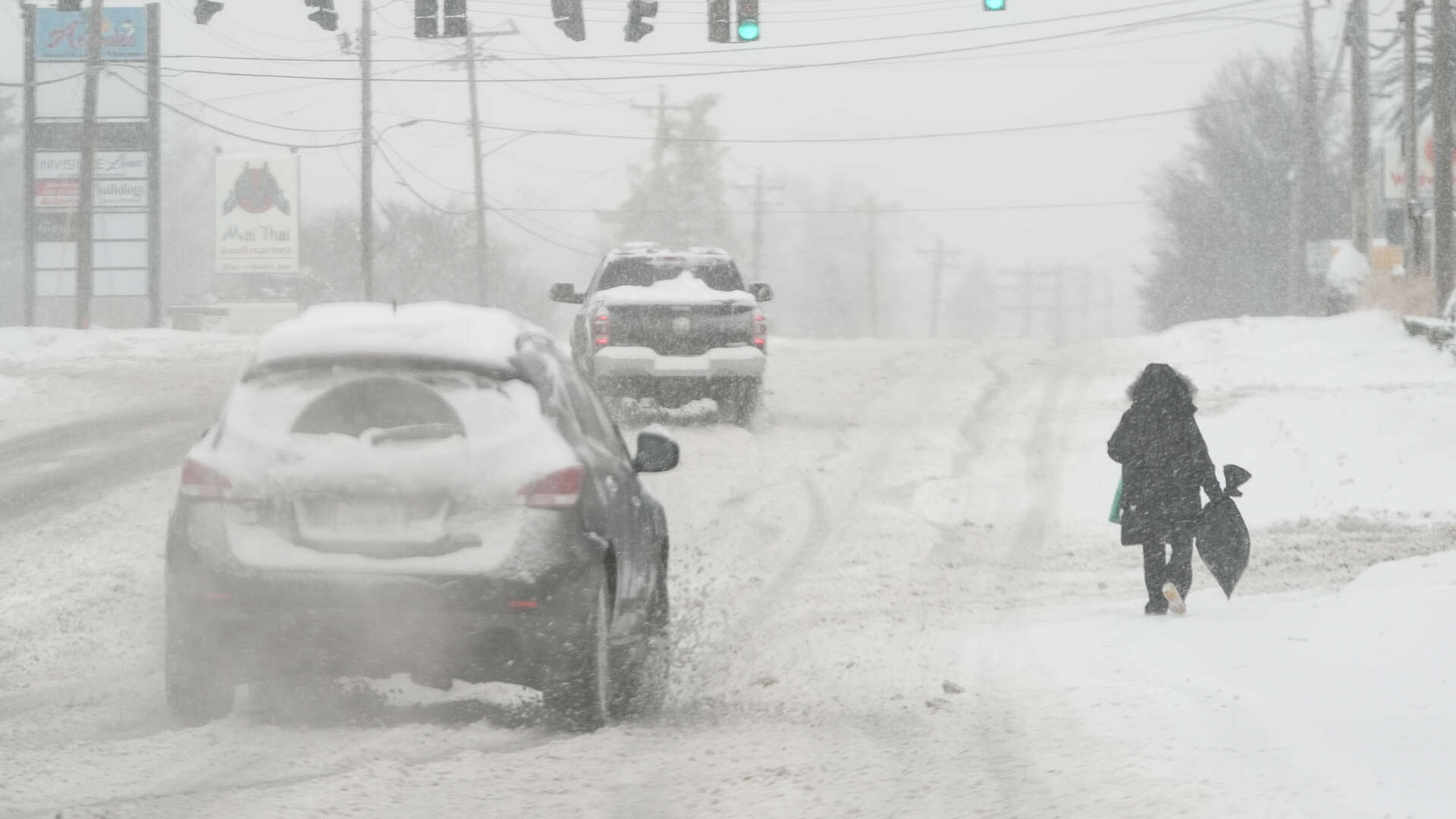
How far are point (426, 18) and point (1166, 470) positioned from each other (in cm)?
1622

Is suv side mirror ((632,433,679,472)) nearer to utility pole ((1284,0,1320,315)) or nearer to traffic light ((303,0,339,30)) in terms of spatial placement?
traffic light ((303,0,339,30))

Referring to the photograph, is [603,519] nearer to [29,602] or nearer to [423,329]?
[423,329]

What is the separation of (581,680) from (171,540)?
5.29 feet

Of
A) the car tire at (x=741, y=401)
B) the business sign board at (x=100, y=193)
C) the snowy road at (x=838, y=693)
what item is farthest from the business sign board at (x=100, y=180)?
the car tire at (x=741, y=401)

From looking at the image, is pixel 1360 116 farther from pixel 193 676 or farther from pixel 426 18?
pixel 193 676

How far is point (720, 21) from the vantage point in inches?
918

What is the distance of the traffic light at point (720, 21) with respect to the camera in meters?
23.3

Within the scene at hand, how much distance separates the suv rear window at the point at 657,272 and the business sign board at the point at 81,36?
34378 millimetres

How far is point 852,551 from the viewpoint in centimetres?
1273

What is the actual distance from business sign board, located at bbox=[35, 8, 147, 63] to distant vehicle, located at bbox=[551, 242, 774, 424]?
117ft

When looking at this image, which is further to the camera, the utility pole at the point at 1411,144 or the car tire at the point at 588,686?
the utility pole at the point at 1411,144

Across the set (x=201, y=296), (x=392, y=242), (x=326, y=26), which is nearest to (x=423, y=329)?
(x=326, y=26)

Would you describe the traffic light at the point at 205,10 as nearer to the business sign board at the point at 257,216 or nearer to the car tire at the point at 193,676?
the car tire at the point at 193,676

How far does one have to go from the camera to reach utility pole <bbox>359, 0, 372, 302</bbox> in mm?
42219
